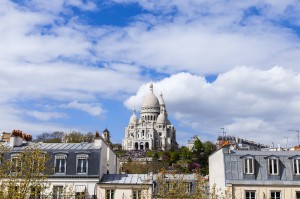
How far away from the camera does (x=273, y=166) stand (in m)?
39.6

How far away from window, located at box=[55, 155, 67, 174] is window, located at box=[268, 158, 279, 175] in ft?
60.9

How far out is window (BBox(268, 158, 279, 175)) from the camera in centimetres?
3944

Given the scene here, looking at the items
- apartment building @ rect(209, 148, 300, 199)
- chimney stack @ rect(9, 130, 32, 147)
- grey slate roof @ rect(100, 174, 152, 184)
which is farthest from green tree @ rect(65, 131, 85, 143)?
apartment building @ rect(209, 148, 300, 199)

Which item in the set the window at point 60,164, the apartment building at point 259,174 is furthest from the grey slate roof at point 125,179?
the apartment building at point 259,174

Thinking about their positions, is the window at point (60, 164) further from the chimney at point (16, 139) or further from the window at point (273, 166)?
the window at point (273, 166)

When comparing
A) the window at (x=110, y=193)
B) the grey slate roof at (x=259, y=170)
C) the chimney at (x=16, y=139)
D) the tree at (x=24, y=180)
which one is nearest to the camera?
the tree at (x=24, y=180)

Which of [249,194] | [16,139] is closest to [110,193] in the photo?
[16,139]

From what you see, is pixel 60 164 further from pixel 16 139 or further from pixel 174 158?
pixel 174 158

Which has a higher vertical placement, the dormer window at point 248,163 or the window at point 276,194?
the dormer window at point 248,163

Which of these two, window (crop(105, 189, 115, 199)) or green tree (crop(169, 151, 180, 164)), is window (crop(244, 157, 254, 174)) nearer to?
window (crop(105, 189, 115, 199))

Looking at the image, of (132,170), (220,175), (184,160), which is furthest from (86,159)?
(184,160)

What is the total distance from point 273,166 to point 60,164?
63.2 feet

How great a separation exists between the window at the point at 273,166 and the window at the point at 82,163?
16550 millimetres

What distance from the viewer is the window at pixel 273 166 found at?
39438 mm
